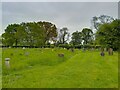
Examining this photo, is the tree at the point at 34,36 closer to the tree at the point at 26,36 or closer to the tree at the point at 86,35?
the tree at the point at 26,36

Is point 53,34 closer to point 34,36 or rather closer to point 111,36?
point 34,36

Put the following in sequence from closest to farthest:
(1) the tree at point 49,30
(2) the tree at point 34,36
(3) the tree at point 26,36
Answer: (2) the tree at point 34,36 < (3) the tree at point 26,36 < (1) the tree at point 49,30

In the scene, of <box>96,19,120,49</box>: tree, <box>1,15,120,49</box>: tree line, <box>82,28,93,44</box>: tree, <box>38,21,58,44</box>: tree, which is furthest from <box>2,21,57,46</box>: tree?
<box>82,28,93,44</box>: tree

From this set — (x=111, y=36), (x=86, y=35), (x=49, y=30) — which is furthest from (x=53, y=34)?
(x=111, y=36)

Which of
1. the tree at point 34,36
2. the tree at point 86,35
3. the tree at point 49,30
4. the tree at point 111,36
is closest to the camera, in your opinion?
the tree at point 111,36

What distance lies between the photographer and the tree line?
6450cm

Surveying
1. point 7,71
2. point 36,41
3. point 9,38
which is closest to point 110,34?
point 36,41

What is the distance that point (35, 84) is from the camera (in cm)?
1195

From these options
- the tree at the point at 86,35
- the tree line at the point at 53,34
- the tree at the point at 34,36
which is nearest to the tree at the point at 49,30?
the tree line at the point at 53,34

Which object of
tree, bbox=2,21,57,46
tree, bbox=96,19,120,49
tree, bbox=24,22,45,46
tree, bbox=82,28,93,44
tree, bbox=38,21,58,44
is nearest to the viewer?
tree, bbox=96,19,120,49

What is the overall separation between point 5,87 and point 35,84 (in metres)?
1.42

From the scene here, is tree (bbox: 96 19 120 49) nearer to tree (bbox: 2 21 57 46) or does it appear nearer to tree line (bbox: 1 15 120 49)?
tree line (bbox: 1 15 120 49)

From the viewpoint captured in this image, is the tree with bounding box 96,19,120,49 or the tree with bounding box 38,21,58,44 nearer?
the tree with bounding box 96,19,120,49

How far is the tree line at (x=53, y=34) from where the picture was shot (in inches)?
2539
